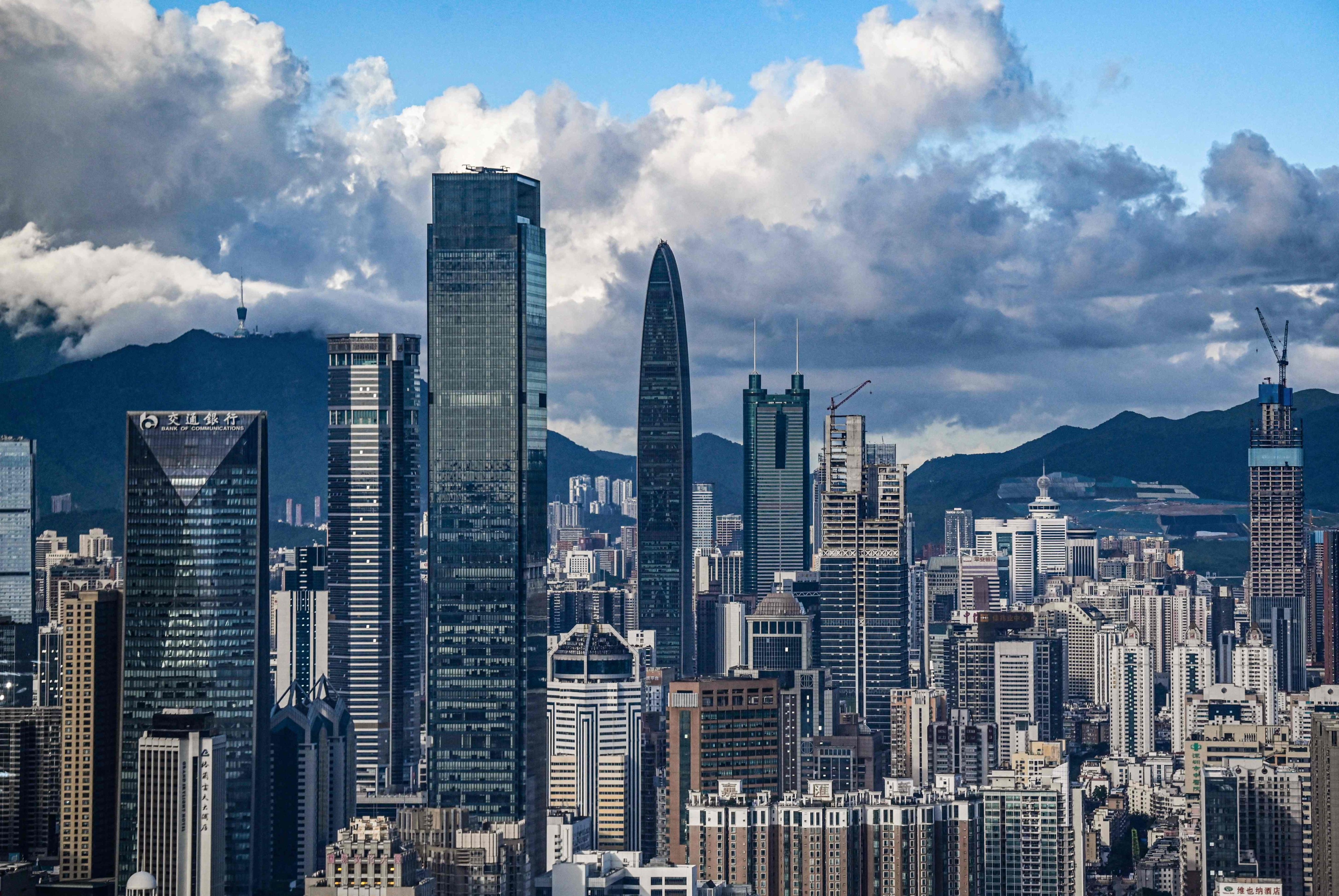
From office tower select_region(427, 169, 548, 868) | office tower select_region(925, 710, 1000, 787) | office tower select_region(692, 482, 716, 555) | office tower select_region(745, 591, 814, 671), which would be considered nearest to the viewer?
office tower select_region(427, 169, 548, 868)

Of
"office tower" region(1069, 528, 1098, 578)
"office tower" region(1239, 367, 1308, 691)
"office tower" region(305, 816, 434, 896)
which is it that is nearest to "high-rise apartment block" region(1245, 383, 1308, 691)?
"office tower" region(1239, 367, 1308, 691)

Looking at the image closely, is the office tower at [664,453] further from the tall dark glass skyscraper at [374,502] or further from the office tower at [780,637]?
the tall dark glass skyscraper at [374,502]

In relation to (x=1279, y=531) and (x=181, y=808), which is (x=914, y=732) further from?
(x=1279, y=531)

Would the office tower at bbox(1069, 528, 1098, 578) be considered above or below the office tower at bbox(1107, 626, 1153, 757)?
above

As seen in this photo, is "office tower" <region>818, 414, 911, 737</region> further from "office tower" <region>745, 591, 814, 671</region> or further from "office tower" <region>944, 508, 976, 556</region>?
"office tower" <region>944, 508, 976, 556</region>

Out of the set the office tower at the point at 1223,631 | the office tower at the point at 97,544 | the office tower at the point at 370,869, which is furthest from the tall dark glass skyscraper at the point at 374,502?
the office tower at the point at 370,869

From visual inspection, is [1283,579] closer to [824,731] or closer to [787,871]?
[824,731]
